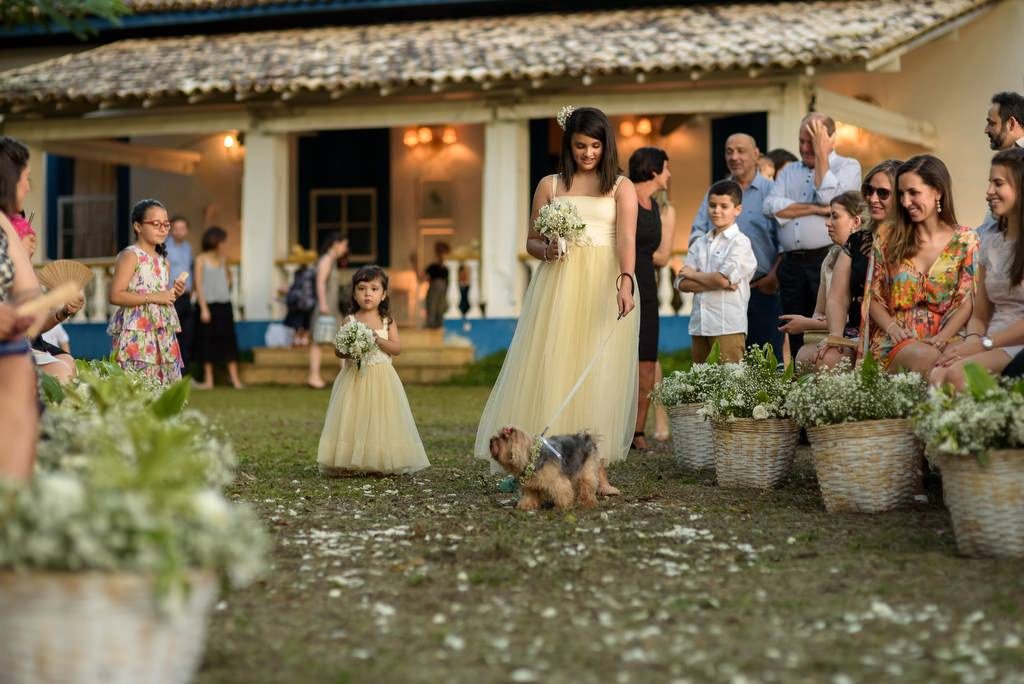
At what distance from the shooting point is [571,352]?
25.6 ft

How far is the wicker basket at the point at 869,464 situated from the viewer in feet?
21.3

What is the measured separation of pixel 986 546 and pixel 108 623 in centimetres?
339

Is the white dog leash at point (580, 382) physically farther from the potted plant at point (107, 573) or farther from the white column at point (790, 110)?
the white column at point (790, 110)

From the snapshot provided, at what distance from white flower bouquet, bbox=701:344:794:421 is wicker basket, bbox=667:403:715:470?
0.62m

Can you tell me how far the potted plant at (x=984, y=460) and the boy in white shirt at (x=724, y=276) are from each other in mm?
3940

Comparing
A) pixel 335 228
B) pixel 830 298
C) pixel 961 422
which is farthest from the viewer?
pixel 335 228

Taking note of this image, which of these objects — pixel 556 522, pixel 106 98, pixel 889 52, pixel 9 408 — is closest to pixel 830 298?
pixel 556 522

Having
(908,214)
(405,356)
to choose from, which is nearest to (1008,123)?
(908,214)

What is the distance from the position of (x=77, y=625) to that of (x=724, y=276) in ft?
21.4

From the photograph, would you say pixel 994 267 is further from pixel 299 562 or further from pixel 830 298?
pixel 299 562

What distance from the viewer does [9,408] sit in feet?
14.6

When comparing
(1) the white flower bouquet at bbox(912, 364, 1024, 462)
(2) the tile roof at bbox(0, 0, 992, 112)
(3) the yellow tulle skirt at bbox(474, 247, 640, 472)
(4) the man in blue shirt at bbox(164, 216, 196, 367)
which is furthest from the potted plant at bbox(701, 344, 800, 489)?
(4) the man in blue shirt at bbox(164, 216, 196, 367)

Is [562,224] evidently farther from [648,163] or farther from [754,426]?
[648,163]

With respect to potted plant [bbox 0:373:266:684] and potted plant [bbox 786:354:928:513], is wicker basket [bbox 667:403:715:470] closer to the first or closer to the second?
potted plant [bbox 786:354:928:513]
